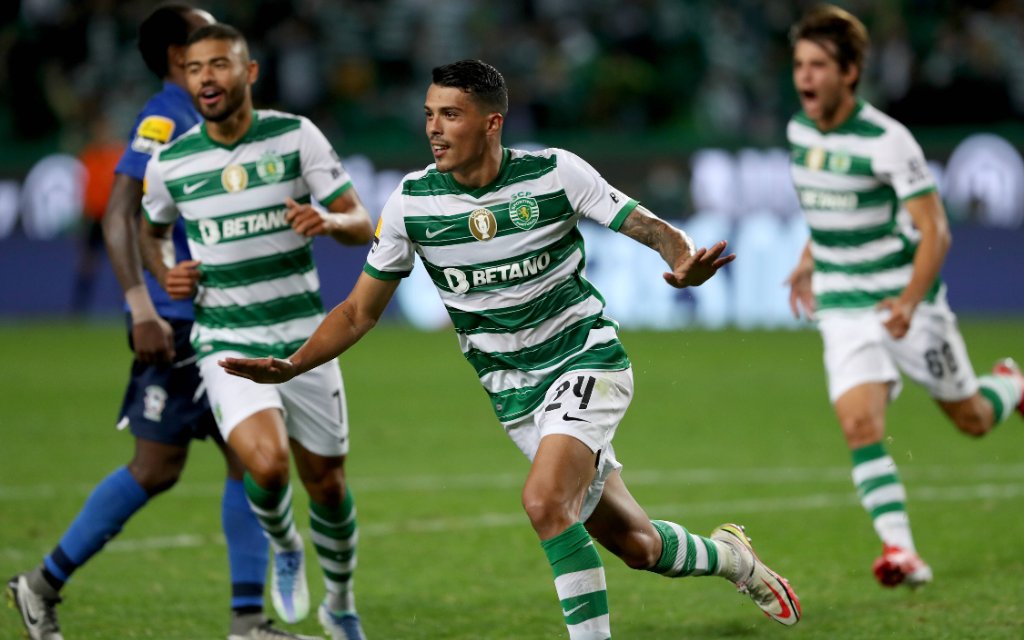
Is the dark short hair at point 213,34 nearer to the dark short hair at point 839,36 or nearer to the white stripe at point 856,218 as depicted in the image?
the dark short hair at point 839,36

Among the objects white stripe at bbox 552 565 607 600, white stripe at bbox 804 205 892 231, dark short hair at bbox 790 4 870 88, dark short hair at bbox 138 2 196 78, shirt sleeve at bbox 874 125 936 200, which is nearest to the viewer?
white stripe at bbox 552 565 607 600

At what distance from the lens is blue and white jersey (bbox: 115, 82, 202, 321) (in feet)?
20.8

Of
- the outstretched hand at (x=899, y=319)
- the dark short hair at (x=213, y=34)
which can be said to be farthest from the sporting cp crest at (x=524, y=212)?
the outstretched hand at (x=899, y=319)

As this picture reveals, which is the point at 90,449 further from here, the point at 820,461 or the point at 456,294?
the point at 456,294

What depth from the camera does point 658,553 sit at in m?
5.33

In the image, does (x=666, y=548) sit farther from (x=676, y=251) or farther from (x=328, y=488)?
(x=328, y=488)

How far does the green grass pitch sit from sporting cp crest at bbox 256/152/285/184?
189 centimetres

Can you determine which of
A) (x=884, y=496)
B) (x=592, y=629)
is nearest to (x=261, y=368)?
(x=592, y=629)

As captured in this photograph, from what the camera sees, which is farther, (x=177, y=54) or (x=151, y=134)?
(x=177, y=54)

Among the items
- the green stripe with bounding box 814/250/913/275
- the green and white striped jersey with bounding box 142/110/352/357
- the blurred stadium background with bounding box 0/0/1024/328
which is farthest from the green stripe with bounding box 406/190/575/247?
the blurred stadium background with bounding box 0/0/1024/328

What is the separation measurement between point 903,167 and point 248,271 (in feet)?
10.2

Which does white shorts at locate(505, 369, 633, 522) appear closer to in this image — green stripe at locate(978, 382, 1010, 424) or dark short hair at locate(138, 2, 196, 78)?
dark short hair at locate(138, 2, 196, 78)

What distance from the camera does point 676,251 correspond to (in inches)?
199

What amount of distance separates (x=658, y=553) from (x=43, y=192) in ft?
51.1
